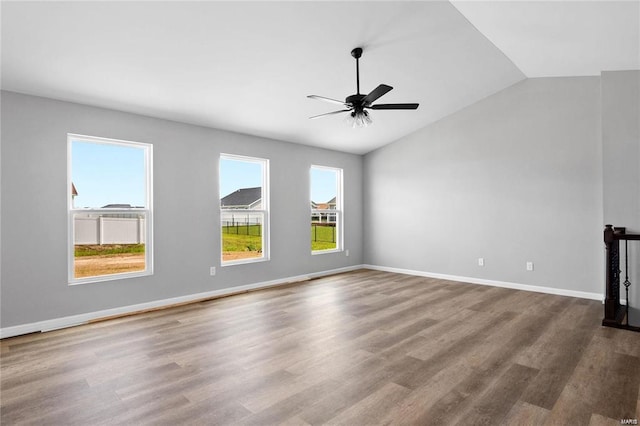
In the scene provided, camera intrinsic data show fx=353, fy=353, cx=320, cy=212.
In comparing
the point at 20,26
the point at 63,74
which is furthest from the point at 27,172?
the point at 20,26

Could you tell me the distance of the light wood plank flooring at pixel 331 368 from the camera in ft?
7.20

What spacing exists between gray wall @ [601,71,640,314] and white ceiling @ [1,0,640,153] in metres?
0.26

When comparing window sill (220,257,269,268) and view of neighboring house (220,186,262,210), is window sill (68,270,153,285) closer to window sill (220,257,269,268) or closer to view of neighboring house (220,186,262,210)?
window sill (220,257,269,268)

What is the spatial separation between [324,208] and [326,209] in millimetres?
46

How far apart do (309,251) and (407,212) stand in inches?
80.8

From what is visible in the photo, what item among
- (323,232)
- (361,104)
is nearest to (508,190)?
(323,232)

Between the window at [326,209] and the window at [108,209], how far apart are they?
3.03 metres

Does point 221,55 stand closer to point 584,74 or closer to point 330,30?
point 330,30

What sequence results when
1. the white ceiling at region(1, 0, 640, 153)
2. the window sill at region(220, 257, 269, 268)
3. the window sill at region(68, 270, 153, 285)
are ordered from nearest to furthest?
1. the white ceiling at region(1, 0, 640, 153)
2. the window sill at region(68, 270, 153, 285)
3. the window sill at region(220, 257, 269, 268)

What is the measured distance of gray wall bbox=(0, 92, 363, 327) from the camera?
11.9 ft

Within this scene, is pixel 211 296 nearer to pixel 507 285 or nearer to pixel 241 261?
pixel 241 261

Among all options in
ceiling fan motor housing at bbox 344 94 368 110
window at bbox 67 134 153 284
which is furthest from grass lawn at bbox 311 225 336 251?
ceiling fan motor housing at bbox 344 94 368 110

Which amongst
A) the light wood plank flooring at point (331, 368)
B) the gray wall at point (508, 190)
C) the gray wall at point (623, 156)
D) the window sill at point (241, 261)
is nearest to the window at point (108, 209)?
the light wood plank flooring at point (331, 368)

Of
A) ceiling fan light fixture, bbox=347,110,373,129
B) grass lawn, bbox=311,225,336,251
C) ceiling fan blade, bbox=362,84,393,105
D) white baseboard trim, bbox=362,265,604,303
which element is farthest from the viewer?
grass lawn, bbox=311,225,336,251
